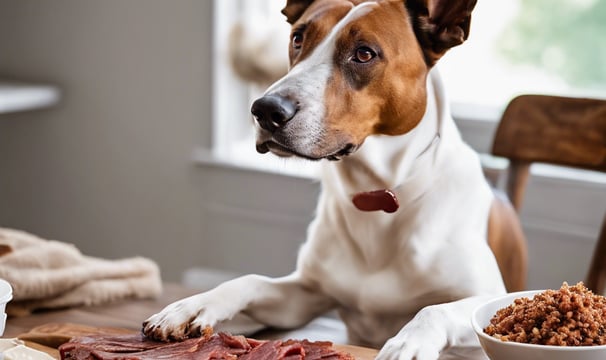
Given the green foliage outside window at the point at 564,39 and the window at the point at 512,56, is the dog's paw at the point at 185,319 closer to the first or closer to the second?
the window at the point at 512,56

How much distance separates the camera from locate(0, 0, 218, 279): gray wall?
298 centimetres

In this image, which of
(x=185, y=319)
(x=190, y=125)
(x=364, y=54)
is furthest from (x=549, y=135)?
(x=190, y=125)

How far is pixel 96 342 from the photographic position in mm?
1329

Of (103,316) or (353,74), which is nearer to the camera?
(353,74)

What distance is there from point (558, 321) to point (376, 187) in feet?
1.48

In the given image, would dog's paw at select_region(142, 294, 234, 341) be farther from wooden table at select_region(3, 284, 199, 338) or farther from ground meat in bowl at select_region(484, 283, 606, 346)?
ground meat in bowl at select_region(484, 283, 606, 346)

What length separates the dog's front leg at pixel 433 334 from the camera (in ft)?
4.05

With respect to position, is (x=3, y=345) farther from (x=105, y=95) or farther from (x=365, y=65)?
(x=105, y=95)

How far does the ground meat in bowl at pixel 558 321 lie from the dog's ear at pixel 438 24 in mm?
464

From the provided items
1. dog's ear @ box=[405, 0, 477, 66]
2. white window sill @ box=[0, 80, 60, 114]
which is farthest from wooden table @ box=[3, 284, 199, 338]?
white window sill @ box=[0, 80, 60, 114]

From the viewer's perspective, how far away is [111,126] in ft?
10.3

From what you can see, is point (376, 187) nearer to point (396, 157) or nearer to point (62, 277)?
point (396, 157)

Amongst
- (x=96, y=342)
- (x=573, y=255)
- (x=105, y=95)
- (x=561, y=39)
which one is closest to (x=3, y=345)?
(x=96, y=342)

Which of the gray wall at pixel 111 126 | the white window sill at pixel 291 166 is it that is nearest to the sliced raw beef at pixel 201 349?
the white window sill at pixel 291 166
